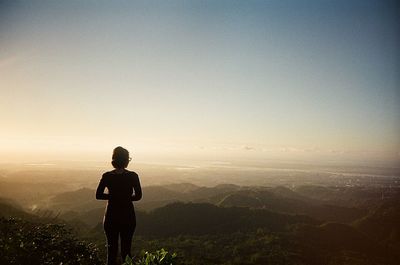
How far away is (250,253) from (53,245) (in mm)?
137664

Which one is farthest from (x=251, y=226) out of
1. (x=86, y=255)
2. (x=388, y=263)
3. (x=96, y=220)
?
(x=86, y=255)

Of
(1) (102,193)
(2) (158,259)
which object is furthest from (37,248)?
(2) (158,259)

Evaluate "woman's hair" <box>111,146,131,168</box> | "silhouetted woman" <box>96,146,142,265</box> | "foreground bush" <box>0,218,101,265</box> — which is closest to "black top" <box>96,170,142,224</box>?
"silhouetted woman" <box>96,146,142,265</box>

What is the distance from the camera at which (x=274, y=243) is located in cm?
14675

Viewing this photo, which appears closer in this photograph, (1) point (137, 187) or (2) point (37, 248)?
(1) point (137, 187)

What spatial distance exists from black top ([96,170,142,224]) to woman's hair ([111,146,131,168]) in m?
0.14

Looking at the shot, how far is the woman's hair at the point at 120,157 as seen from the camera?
527 centimetres

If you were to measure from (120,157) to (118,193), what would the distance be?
588 millimetres

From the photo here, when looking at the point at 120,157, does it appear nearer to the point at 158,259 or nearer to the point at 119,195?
the point at 119,195

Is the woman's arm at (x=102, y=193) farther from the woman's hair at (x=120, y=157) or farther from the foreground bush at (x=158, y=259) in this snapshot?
the foreground bush at (x=158, y=259)

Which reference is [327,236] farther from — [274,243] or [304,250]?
[274,243]

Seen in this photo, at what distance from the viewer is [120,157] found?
5.29m

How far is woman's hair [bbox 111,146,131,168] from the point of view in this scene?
Result: 5.27 m

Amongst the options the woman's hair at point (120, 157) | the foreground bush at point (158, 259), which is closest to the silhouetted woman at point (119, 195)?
the woman's hair at point (120, 157)
